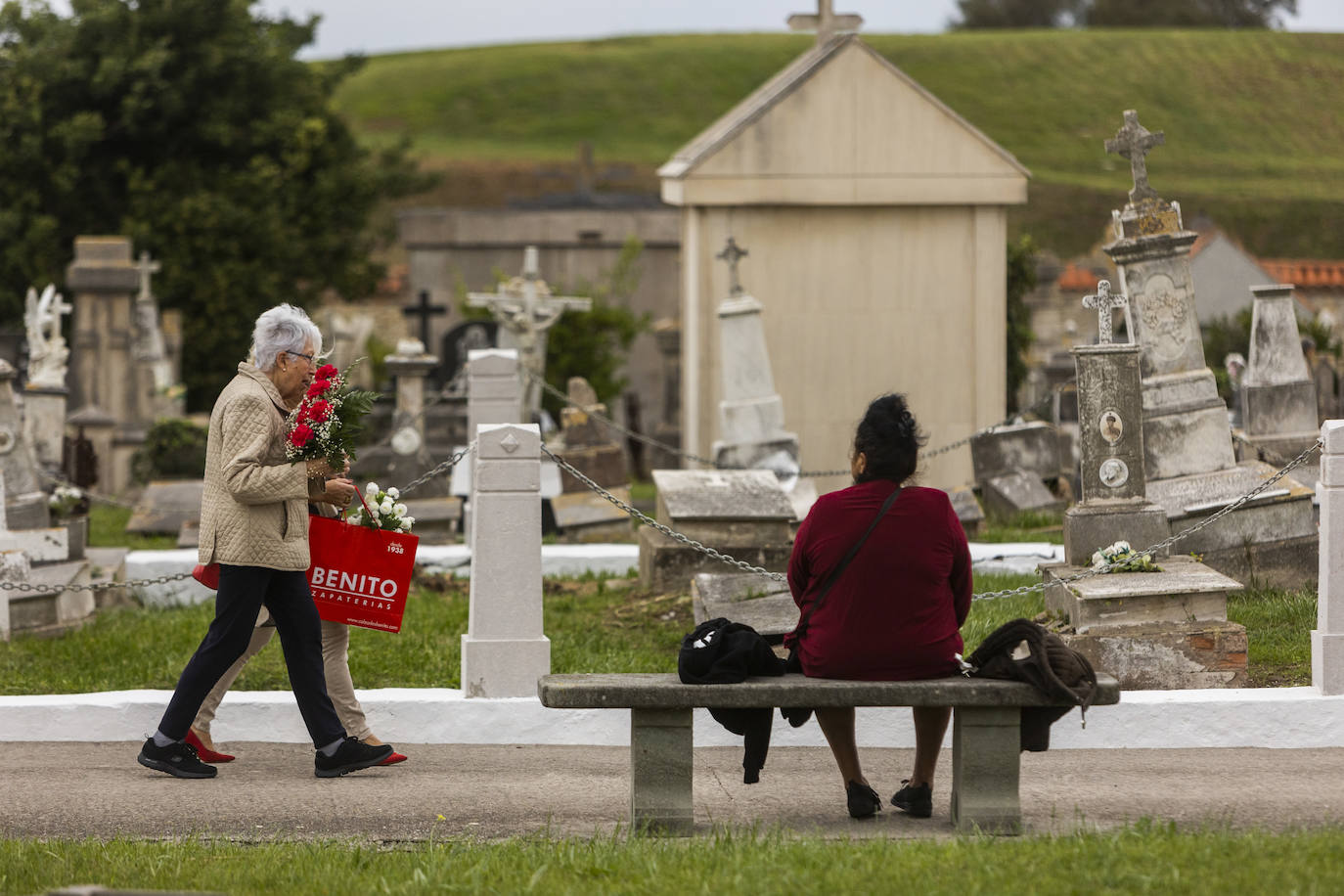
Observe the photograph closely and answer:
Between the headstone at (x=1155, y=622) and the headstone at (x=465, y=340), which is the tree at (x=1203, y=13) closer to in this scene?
the headstone at (x=465, y=340)

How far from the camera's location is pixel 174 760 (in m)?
6.02

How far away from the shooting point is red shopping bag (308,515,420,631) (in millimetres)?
6180

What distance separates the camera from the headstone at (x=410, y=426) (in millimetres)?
14758

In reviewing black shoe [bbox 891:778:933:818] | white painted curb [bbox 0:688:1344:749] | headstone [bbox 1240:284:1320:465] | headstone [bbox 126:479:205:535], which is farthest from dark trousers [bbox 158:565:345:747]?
headstone [bbox 126:479:205:535]

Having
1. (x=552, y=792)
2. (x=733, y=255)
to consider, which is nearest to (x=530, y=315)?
(x=733, y=255)

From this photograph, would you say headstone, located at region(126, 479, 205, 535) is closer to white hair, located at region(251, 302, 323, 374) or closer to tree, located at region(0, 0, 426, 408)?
white hair, located at region(251, 302, 323, 374)

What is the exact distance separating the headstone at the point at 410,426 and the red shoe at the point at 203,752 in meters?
6.75

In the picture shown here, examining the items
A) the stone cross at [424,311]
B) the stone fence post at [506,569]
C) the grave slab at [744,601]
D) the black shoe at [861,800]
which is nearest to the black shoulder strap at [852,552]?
the black shoe at [861,800]

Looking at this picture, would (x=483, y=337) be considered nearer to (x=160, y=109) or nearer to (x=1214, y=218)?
(x=160, y=109)

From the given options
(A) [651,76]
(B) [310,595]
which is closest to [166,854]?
(B) [310,595]

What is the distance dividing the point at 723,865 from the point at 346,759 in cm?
197

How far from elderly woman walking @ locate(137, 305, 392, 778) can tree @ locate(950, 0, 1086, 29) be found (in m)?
68.7

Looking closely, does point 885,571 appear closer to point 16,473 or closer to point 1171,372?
point 1171,372

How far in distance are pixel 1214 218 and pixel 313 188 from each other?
25.5 m
